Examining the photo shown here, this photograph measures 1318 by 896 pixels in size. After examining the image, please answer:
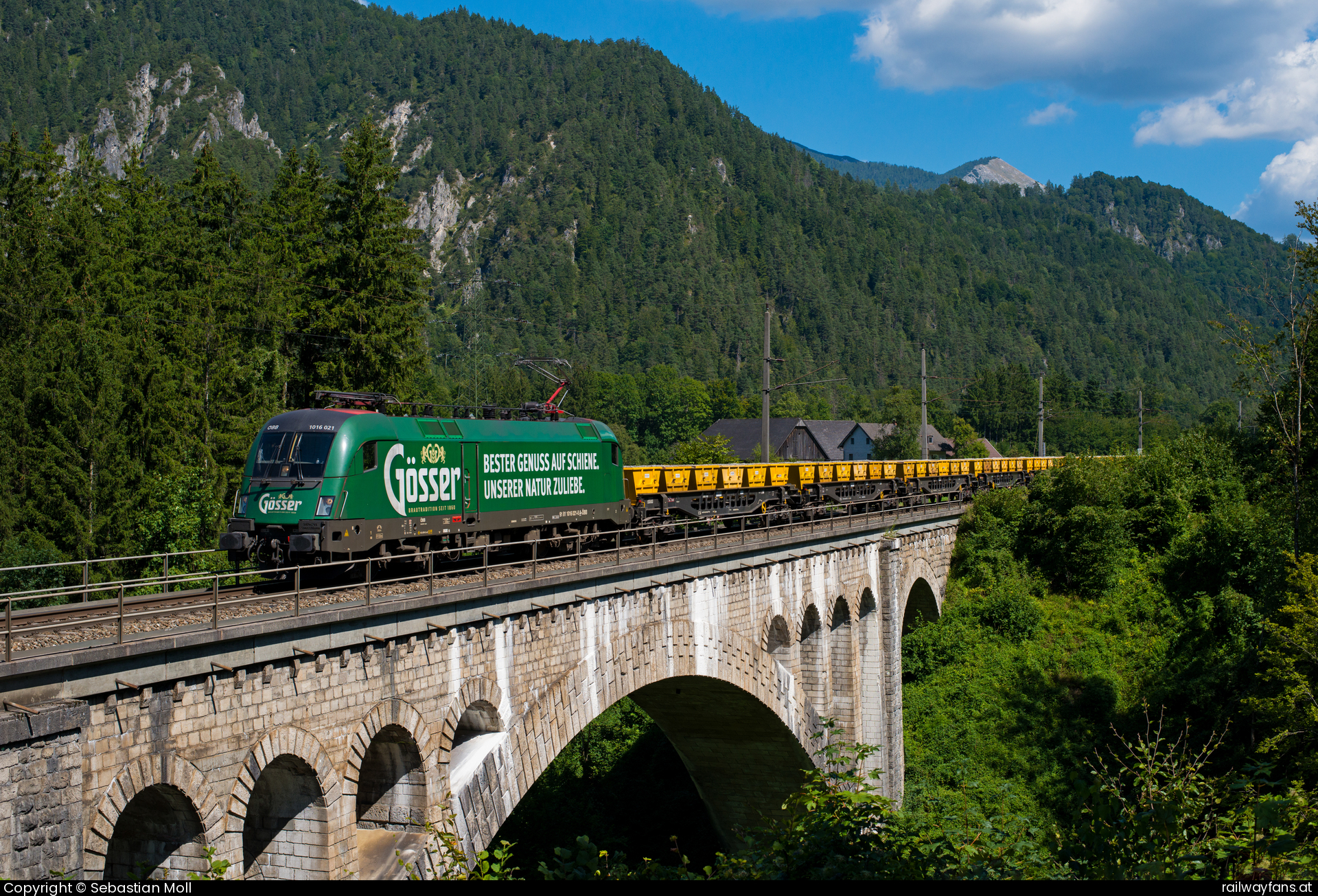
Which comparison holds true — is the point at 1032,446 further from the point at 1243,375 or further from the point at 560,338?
the point at 1243,375

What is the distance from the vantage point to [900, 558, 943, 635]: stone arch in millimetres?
41812

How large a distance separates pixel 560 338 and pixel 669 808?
147423 mm

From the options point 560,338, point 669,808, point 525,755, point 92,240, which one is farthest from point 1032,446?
point 525,755

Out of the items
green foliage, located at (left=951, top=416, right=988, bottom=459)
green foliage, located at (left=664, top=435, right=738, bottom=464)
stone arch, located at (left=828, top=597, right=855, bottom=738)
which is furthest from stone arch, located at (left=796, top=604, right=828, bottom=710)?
green foliage, located at (left=951, top=416, right=988, bottom=459)

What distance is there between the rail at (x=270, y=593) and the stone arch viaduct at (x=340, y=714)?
404 mm

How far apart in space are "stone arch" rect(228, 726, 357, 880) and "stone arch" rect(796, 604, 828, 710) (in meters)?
19.6

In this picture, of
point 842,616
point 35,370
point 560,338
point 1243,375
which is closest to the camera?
point 1243,375

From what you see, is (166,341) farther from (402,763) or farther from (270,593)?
(402,763)

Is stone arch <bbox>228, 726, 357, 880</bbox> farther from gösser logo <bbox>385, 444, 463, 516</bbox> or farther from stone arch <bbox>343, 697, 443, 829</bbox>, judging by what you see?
gösser logo <bbox>385, 444, 463, 516</bbox>

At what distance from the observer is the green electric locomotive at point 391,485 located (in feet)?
57.5

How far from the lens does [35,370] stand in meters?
37.2

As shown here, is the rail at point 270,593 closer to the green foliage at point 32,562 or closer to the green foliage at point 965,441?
the green foliage at point 32,562

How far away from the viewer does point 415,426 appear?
19781mm

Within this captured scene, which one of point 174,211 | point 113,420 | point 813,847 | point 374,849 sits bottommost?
point 374,849
